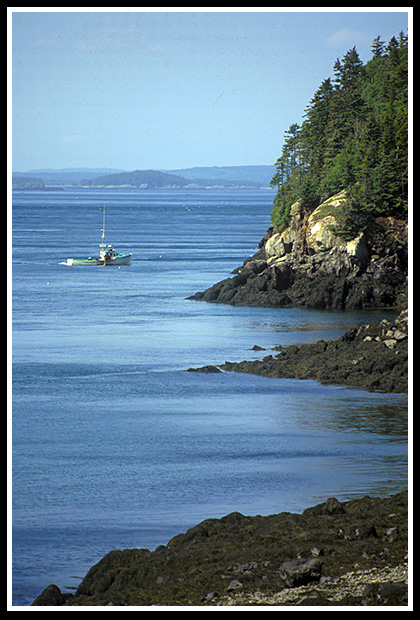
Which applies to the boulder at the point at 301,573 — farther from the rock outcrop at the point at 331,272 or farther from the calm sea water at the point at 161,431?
the rock outcrop at the point at 331,272

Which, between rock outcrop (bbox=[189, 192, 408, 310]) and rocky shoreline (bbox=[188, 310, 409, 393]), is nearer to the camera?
rocky shoreline (bbox=[188, 310, 409, 393])

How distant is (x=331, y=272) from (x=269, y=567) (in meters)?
42.9

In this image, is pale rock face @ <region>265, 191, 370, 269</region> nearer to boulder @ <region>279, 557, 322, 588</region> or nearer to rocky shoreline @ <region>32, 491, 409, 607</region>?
rocky shoreline @ <region>32, 491, 409, 607</region>

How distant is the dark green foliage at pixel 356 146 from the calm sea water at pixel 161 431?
32.5ft

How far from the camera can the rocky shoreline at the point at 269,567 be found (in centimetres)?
1112

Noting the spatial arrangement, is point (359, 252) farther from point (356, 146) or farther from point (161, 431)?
point (161, 431)

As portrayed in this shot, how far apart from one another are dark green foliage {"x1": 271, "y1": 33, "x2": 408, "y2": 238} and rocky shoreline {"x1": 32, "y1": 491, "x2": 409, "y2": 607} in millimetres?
38437

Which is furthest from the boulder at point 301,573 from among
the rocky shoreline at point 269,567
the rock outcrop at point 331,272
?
the rock outcrop at point 331,272

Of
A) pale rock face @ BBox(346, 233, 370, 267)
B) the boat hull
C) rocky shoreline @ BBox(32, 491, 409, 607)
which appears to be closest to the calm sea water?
rocky shoreline @ BBox(32, 491, 409, 607)

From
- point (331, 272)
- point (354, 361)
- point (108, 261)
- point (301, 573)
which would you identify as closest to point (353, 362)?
point (354, 361)

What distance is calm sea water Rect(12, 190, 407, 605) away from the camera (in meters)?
17.8

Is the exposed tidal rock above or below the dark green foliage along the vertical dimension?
below

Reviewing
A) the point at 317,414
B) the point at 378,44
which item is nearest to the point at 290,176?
the point at 378,44
